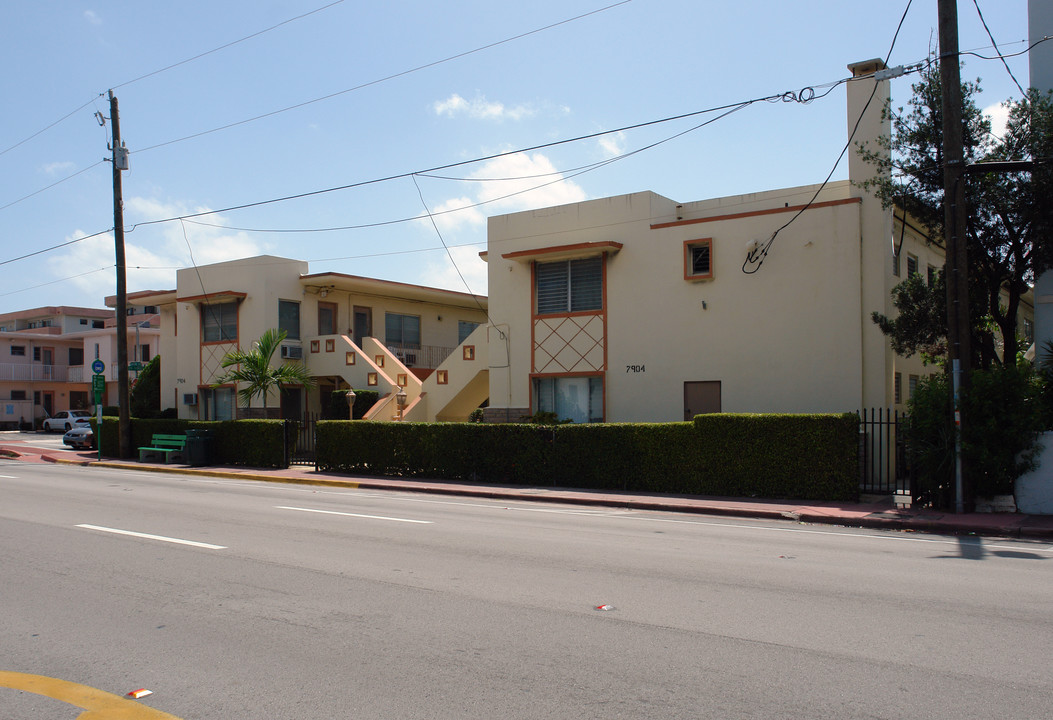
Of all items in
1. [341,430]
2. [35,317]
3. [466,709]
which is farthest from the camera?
[35,317]

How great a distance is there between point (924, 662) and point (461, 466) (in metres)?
15.7

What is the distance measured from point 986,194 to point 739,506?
23.6 ft

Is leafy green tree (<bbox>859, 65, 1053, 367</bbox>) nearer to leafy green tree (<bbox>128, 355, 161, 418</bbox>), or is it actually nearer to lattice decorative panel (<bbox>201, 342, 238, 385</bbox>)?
lattice decorative panel (<bbox>201, 342, 238, 385</bbox>)

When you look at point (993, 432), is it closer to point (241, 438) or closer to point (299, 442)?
point (299, 442)

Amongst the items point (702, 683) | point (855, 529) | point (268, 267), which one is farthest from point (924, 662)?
point (268, 267)

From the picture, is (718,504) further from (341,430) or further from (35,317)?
(35,317)

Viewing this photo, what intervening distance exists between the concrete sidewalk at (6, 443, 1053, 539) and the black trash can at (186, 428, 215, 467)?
2606 millimetres

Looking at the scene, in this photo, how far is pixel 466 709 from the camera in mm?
4848

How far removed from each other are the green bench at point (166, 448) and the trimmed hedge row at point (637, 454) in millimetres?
7504

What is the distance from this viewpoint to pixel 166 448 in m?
28.0

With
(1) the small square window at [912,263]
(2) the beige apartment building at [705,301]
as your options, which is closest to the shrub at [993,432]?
(2) the beige apartment building at [705,301]

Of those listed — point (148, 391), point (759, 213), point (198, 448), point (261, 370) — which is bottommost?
point (198, 448)

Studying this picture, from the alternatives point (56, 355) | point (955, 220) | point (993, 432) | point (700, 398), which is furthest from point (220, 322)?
point (56, 355)

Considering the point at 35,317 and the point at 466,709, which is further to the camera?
the point at 35,317
